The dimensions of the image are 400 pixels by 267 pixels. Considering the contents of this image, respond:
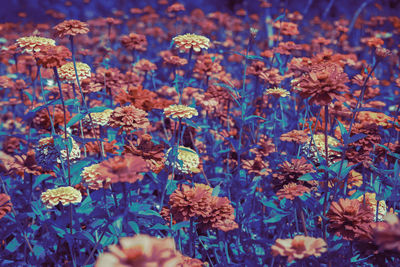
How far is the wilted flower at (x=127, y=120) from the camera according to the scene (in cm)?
188

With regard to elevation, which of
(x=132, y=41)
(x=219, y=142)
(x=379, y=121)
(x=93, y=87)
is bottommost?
(x=219, y=142)

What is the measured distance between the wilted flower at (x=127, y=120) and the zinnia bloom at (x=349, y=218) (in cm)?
103

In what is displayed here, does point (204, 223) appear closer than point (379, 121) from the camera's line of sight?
Yes

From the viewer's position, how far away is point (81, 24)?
200cm

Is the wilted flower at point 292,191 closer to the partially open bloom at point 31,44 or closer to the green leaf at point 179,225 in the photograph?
the green leaf at point 179,225

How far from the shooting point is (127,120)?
1.88 meters

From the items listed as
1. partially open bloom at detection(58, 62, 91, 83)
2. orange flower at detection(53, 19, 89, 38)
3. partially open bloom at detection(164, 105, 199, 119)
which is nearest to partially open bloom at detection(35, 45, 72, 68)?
orange flower at detection(53, 19, 89, 38)

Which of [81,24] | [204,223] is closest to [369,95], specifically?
[204,223]

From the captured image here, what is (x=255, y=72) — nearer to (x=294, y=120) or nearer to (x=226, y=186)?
(x=294, y=120)

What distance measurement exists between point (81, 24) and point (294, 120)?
2.01 meters

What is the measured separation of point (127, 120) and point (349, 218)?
3.85 feet

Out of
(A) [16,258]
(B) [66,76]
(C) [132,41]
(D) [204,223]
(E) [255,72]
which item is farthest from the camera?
(C) [132,41]

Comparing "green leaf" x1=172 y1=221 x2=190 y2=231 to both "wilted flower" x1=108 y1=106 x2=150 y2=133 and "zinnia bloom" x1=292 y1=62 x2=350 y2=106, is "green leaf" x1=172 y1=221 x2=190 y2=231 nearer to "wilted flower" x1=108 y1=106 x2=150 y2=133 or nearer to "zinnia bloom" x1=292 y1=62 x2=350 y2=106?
"wilted flower" x1=108 y1=106 x2=150 y2=133

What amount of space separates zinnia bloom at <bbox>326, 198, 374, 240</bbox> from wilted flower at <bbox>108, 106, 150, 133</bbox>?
1026 mm
